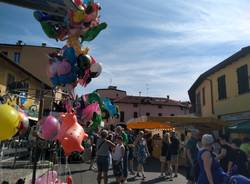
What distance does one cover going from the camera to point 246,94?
1666 cm

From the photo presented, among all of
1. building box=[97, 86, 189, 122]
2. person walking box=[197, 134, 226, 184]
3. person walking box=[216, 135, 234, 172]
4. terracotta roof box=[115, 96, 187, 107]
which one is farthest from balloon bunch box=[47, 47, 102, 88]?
terracotta roof box=[115, 96, 187, 107]

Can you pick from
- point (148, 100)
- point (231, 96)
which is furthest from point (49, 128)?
point (148, 100)

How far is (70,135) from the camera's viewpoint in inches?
209

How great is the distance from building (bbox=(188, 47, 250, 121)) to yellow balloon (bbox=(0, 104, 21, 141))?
13.6 meters

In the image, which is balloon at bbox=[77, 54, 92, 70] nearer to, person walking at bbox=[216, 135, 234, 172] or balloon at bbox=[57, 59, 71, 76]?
balloon at bbox=[57, 59, 71, 76]

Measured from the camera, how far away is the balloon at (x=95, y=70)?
19.8 ft

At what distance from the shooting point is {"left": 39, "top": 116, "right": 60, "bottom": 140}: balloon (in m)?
5.14

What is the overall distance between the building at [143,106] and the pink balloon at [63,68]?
2260 inches

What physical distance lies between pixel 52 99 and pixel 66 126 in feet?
2.72

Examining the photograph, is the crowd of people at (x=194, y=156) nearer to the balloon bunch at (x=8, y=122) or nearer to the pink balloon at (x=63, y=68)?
the pink balloon at (x=63, y=68)

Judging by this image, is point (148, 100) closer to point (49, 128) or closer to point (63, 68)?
point (63, 68)

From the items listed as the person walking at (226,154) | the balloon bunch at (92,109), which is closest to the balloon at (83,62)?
the balloon bunch at (92,109)

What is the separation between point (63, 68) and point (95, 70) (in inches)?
26.8

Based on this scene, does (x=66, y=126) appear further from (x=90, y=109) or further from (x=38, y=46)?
(x=38, y=46)
